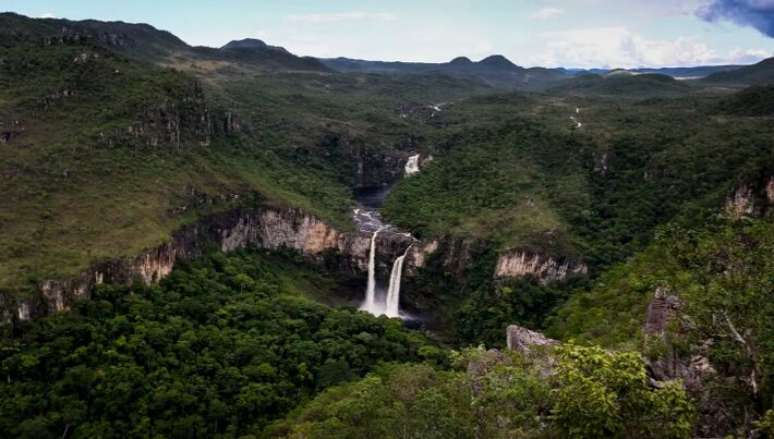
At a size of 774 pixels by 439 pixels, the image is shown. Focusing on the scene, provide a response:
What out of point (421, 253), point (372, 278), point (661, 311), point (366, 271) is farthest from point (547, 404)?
point (366, 271)

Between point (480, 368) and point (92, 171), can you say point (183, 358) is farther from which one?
point (480, 368)

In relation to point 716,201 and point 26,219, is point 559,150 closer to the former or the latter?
point 716,201

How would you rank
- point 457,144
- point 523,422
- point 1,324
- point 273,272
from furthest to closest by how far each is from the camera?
point 457,144
point 273,272
point 1,324
point 523,422

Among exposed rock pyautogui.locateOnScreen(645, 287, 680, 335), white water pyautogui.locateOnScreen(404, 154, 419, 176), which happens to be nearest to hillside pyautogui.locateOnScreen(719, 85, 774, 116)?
white water pyautogui.locateOnScreen(404, 154, 419, 176)

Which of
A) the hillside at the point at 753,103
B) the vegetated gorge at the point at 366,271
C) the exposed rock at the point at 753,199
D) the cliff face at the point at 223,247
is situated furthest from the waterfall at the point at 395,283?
the hillside at the point at 753,103

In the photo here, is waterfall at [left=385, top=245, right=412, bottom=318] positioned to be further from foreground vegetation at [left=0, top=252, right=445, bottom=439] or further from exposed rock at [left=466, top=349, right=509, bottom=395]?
exposed rock at [left=466, top=349, right=509, bottom=395]

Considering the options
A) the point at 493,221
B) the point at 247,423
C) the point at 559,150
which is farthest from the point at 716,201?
the point at 247,423
